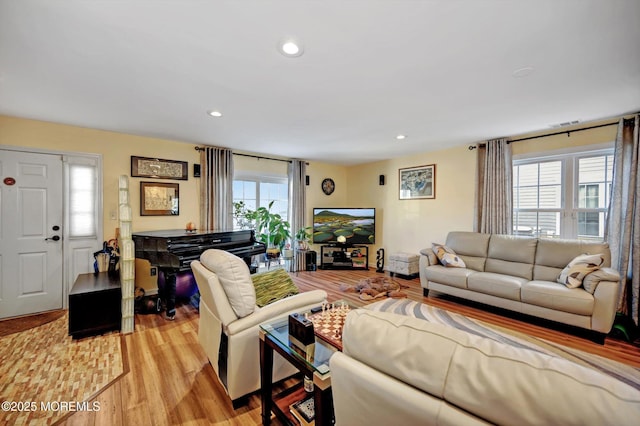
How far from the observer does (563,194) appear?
3775mm

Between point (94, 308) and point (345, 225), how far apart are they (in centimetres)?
438

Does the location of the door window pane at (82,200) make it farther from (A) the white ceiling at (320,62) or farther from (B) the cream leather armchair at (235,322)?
(B) the cream leather armchair at (235,322)

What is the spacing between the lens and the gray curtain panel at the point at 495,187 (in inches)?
163

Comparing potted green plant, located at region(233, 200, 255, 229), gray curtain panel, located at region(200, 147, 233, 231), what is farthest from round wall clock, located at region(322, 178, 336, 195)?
gray curtain panel, located at region(200, 147, 233, 231)

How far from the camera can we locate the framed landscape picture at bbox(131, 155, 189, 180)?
4020 mm

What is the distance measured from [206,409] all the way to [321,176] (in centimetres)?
515

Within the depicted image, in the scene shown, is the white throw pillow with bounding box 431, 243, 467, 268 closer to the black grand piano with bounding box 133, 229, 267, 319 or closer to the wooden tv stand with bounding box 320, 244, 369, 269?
the wooden tv stand with bounding box 320, 244, 369, 269

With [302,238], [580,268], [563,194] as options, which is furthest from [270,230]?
[563,194]

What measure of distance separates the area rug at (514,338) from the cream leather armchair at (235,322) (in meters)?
1.98

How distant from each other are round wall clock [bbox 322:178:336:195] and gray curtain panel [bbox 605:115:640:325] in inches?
185

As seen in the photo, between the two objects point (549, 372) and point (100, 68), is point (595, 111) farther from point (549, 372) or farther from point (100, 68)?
point (100, 68)

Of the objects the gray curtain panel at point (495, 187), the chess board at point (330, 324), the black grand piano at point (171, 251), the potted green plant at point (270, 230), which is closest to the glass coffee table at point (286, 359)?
the chess board at point (330, 324)

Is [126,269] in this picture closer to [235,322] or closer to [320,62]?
[235,322]

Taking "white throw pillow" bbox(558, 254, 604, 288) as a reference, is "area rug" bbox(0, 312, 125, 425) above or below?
below
